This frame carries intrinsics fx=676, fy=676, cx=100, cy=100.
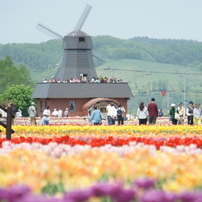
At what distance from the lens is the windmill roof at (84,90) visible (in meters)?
74.3

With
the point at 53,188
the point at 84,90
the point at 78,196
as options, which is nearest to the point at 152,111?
the point at 53,188

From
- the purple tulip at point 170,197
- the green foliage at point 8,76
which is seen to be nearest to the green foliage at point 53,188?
the purple tulip at point 170,197

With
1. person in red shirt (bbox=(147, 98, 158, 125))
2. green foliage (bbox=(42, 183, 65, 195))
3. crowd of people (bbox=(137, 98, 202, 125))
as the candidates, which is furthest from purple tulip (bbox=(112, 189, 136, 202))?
person in red shirt (bbox=(147, 98, 158, 125))

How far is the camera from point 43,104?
7662 centimetres

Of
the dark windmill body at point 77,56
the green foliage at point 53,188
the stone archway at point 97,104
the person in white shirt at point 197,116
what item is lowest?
the green foliage at point 53,188

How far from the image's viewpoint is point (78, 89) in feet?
245

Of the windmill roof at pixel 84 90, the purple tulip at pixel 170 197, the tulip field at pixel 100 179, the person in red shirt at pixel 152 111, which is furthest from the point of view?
the windmill roof at pixel 84 90

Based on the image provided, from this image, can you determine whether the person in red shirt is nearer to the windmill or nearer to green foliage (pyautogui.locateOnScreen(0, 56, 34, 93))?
the windmill

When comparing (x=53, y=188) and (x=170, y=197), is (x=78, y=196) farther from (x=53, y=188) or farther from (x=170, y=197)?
(x=53, y=188)

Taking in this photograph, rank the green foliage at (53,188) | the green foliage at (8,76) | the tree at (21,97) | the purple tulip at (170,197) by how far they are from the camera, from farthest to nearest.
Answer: the green foliage at (8,76) → the tree at (21,97) → the green foliage at (53,188) → the purple tulip at (170,197)

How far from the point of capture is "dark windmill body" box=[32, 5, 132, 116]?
74062 millimetres

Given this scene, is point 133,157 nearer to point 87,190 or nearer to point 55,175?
point 55,175

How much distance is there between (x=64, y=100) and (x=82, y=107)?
2.31m

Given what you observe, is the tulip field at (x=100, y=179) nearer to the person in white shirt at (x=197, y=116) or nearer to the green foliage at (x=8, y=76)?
the person in white shirt at (x=197, y=116)
